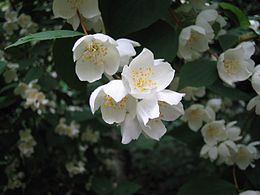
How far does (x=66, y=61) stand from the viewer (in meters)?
1.11

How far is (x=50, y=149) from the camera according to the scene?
2.65 m

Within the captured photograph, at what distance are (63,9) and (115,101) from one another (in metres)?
0.38

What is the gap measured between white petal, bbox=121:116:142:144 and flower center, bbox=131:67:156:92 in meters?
0.08

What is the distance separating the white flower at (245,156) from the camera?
4.98 ft

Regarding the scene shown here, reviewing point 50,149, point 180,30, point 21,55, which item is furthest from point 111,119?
point 50,149

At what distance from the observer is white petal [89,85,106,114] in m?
0.85

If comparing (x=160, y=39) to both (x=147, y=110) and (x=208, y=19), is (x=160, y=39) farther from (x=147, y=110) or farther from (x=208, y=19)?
(x=147, y=110)

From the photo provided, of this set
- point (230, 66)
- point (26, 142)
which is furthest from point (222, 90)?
point (26, 142)

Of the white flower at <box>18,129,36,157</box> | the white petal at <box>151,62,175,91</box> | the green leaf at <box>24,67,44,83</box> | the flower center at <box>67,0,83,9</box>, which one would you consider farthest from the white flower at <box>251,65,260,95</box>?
the white flower at <box>18,129,36,157</box>

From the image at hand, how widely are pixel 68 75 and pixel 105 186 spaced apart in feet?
5.88

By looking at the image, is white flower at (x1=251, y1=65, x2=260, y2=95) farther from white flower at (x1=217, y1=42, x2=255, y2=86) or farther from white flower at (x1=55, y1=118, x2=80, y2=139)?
white flower at (x1=55, y1=118, x2=80, y2=139)

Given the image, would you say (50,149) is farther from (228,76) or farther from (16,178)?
(228,76)

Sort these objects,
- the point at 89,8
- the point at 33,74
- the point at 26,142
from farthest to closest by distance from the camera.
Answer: the point at 26,142
the point at 33,74
the point at 89,8

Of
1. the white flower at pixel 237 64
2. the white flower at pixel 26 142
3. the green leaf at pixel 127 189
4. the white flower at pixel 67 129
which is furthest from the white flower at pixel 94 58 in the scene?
the green leaf at pixel 127 189
